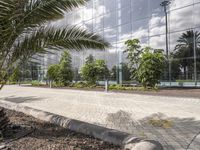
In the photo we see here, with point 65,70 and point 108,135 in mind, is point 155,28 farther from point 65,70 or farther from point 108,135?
point 108,135

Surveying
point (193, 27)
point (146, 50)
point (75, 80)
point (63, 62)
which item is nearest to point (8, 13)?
point (146, 50)

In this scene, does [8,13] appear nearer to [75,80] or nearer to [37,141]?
[37,141]

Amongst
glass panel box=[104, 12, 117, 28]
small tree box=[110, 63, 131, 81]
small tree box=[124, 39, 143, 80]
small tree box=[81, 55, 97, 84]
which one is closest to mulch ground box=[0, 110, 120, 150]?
small tree box=[124, 39, 143, 80]

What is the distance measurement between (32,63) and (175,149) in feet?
12.2

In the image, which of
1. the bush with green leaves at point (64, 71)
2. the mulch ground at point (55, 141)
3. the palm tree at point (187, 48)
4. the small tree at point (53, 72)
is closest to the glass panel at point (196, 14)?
the palm tree at point (187, 48)

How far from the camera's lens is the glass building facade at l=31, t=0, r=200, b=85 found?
23.6 metres

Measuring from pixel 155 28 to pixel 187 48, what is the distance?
4.05 m

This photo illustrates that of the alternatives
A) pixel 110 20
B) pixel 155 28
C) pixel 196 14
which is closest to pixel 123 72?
pixel 155 28

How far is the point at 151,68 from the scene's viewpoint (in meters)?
21.5

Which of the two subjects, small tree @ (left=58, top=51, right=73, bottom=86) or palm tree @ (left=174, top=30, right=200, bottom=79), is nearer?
palm tree @ (left=174, top=30, right=200, bottom=79)

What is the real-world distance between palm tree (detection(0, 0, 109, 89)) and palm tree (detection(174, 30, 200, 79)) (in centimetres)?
1871

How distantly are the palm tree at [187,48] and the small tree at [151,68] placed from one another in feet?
11.0

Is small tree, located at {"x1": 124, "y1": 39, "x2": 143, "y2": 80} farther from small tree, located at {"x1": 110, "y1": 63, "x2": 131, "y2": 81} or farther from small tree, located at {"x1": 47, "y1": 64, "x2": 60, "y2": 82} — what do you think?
small tree, located at {"x1": 47, "y1": 64, "x2": 60, "y2": 82}

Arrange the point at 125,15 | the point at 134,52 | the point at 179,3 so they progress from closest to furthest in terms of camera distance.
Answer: the point at 134,52 < the point at 179,3 < the point at 125,15
